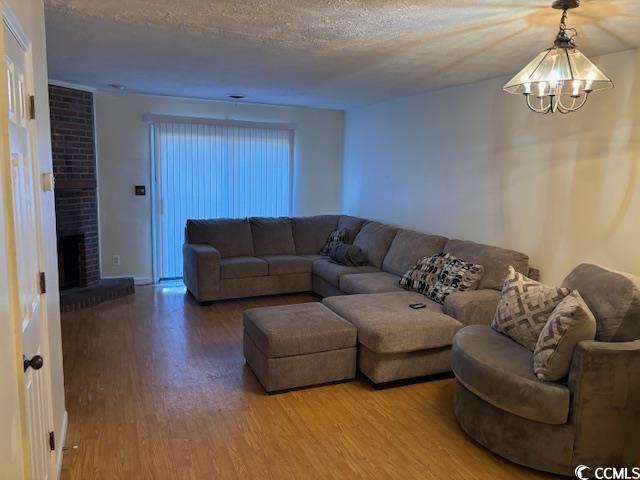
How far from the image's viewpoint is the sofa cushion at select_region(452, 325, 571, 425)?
7.63 feet

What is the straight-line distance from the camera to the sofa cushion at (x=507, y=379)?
2.32m

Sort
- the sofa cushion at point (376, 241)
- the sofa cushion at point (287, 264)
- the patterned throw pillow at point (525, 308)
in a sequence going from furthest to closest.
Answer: the sofa cushion at point (287, 264), the sofa cushion at point (376, 241), the patterned throw pillow at point (525, 308)

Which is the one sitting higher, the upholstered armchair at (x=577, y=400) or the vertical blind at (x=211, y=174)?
the vertical blind at (x=211, y=174)

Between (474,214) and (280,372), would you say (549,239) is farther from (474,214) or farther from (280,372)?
(280,372)

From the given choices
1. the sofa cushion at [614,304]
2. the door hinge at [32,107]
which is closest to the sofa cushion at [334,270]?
the sofa cushion at [614,304]

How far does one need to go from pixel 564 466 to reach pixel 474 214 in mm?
2480

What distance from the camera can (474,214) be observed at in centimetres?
442

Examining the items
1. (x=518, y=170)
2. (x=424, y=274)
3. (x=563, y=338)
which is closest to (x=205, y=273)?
(x=424, y=274)

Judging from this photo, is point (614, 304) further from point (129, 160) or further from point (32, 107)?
point (129, 160)

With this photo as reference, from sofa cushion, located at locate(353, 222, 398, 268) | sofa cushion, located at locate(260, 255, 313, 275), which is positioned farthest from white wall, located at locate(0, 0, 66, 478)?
sofa cushion, located at locate(353, 222, 398, 268)

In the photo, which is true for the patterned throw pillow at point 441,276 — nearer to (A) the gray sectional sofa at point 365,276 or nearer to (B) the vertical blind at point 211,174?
(A) the gray sectional sofa at point 365,276

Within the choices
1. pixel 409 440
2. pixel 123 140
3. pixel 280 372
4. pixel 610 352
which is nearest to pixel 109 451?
pixel 280 372

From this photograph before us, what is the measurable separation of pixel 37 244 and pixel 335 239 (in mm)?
4056

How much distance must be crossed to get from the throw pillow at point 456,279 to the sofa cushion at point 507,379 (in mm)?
893
